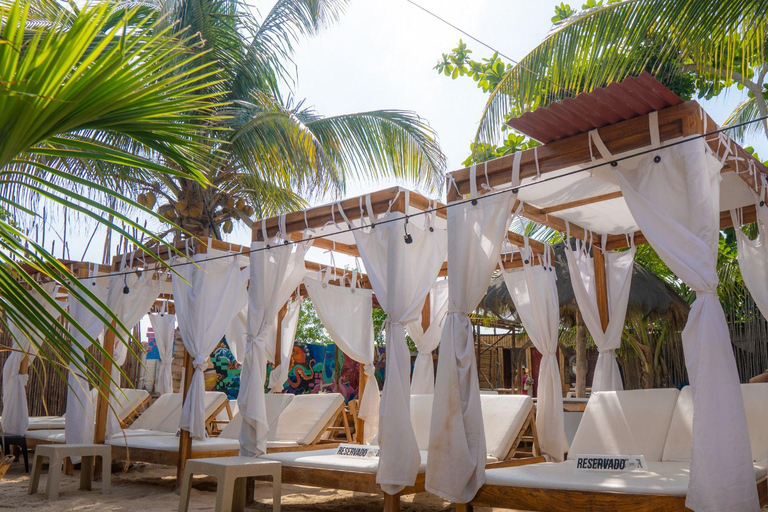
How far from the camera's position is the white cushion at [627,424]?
15.4 feet

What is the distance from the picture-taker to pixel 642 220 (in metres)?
3.85

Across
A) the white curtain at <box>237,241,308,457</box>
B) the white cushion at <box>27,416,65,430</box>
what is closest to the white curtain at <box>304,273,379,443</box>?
the white curtain at <box>237,241,308,457</box>

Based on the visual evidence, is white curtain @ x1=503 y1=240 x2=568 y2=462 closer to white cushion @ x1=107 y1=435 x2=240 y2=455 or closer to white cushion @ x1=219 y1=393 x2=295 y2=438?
white cushion @ x1=219 y1=393 x2=295 y2=438

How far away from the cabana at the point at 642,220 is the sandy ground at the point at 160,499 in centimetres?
160

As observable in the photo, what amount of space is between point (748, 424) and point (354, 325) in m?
4.27

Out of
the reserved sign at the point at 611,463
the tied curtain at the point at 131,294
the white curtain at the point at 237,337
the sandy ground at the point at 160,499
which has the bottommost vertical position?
the sandy ground at the point at 160,499

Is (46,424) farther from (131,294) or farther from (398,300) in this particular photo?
(398,300)

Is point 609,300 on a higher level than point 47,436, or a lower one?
higher

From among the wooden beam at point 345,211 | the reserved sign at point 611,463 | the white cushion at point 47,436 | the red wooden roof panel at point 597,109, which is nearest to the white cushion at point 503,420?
the reserved sign at point 611,463

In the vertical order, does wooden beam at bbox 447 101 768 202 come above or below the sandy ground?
above

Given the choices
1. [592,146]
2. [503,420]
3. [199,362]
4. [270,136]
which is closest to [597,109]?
[592,146]

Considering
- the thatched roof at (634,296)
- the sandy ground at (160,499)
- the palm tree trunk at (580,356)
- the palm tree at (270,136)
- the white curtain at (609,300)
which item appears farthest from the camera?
the palm tree trunk at (580,356)

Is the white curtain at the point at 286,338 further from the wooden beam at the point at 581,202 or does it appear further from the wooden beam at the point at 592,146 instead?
the wooden beam at the point at 592,146

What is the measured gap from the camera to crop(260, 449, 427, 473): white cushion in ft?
16.0
